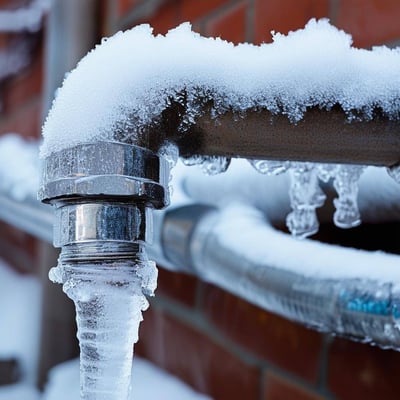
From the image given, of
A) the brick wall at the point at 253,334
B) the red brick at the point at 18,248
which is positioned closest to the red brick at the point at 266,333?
the brick wall at the point at 253,334

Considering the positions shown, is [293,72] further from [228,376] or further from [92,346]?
[228,376]

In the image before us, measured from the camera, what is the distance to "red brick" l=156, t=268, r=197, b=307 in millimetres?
649

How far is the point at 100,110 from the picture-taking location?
225 mm

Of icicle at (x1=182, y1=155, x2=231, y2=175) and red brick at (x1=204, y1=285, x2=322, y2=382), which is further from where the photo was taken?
red brick at (x1=204, y1=285, x2=322, y2=382)

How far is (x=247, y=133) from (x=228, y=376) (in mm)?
384

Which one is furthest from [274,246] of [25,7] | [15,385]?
[25,7]

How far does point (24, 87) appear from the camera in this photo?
1178 mm

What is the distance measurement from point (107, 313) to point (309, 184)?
0.46ft

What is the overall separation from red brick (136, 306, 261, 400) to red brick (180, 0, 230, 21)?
32 cm

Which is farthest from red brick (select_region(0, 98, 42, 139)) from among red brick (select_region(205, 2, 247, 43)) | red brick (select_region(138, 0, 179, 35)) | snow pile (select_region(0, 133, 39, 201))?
red brick (select_region(205, 2, 247, 43))

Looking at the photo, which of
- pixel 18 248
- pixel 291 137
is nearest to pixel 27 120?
pixel 18 248

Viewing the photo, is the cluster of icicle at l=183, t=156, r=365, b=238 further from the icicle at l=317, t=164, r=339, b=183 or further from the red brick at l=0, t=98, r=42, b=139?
the red brick at l=0, t=98, r=42, b=139

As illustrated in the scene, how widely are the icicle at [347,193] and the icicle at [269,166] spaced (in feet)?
0.09

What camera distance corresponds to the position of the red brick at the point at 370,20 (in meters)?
0.41
